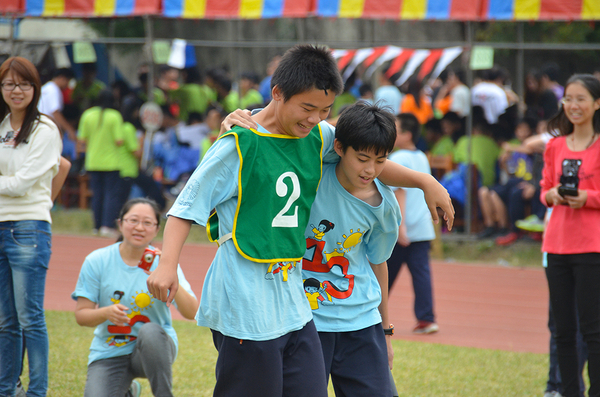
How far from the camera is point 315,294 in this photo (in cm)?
297

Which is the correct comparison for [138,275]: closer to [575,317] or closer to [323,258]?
[323,258]

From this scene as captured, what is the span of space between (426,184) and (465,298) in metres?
5.03

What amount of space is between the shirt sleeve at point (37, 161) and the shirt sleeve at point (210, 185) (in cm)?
170

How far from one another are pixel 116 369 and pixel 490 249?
679 cm

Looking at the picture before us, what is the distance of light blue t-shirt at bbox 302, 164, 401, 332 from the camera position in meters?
2.97

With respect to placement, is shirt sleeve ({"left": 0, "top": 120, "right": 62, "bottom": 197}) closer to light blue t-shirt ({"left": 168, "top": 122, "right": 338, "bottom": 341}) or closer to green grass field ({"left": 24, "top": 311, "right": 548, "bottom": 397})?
green grass field ({"left": 24, "top": 311, "right": 548, "bottom": 397})

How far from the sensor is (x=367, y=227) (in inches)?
119

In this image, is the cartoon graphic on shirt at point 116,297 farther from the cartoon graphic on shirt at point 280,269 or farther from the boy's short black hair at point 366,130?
the boy's short black hair at point 366,130

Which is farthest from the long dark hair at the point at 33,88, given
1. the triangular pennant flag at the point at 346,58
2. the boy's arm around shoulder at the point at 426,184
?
the triangular pennant flag at the point at 346,58

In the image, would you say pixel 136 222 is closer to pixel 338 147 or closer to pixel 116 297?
pixel 116 297

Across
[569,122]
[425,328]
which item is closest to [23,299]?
[569,122]

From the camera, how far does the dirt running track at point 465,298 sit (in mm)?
6223

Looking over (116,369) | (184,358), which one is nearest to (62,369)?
(184,358)

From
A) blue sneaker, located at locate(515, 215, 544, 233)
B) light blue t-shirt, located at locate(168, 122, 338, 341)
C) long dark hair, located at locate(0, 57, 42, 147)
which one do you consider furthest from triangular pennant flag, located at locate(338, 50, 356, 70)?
light blue t-shirt, located at locate(168, 122, 338, 341)
